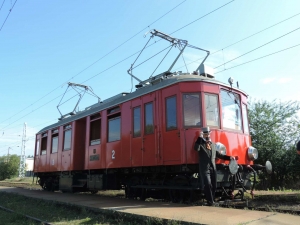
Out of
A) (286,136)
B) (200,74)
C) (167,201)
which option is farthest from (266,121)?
(167,201)

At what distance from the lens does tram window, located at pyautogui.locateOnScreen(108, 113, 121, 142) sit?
9391 millimetres

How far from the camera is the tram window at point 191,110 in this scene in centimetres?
713

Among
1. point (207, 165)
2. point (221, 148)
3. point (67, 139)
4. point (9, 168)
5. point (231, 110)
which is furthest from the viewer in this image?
point (9, 168)

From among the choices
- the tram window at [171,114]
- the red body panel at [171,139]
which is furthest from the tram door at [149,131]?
the tram window at [171,114]

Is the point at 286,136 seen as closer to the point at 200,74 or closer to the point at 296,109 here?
the point at 296,109

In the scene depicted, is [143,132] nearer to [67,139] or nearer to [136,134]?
[136,134]

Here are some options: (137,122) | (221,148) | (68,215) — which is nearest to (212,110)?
(221,148)

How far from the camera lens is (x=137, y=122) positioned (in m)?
8.51

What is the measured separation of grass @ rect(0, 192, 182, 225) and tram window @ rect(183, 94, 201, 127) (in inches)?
101

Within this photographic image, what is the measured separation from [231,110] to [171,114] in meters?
1.76

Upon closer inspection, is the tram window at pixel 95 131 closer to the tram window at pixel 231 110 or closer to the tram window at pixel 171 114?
the tram window at pixel 171 114

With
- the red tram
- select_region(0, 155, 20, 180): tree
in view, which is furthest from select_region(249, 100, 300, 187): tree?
select_region(0, 155, 20, 180): tree

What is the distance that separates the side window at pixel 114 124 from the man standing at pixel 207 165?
3.41m

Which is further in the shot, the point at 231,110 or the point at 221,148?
the point at 231,110
